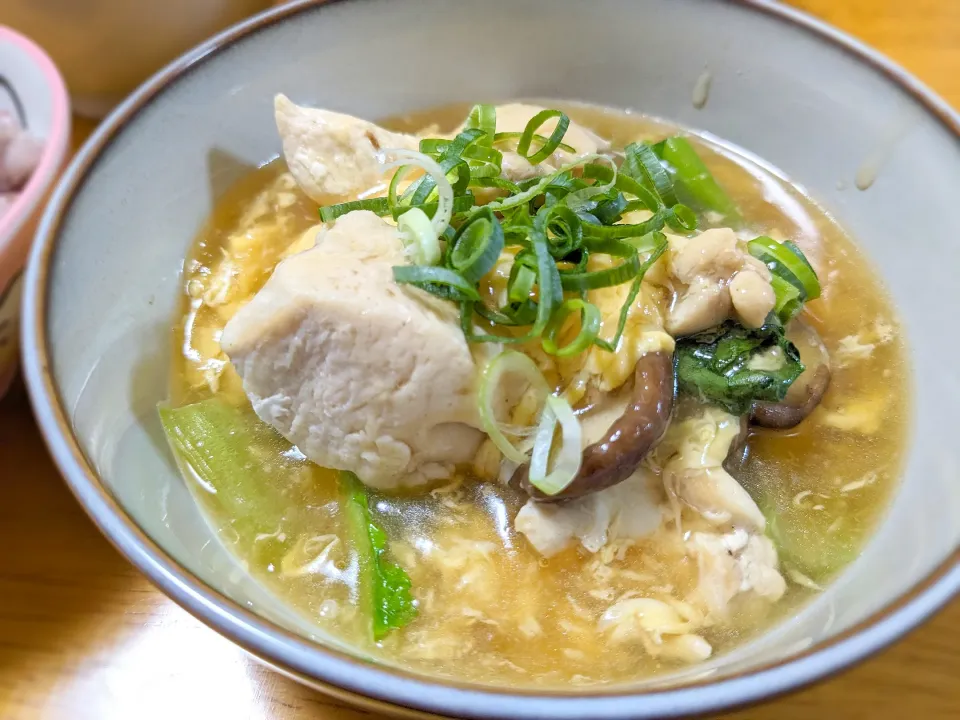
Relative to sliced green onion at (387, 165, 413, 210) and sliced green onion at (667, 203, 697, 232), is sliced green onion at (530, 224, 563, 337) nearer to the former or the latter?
sliced green onion at (387, 165, 413, 210)

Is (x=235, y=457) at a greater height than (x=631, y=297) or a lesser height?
lesser

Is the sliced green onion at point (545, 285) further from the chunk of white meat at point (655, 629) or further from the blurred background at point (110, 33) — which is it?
the blurred background at point (110, 33)

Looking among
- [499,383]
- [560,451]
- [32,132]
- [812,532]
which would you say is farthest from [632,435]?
[32,132]

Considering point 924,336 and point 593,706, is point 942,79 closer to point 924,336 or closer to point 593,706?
point 924,336

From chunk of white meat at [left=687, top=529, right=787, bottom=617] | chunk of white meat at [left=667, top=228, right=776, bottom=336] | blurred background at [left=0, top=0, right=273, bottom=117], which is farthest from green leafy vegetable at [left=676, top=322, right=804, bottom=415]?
blurred background at [left=0, top=0, right=273, bottom=117]

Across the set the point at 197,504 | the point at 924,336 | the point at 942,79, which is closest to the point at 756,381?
the point at 924,336

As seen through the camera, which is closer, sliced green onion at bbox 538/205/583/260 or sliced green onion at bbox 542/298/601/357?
sliced green onion at bbox 542/298/601/357

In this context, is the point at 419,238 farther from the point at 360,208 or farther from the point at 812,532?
the point at 812,532
